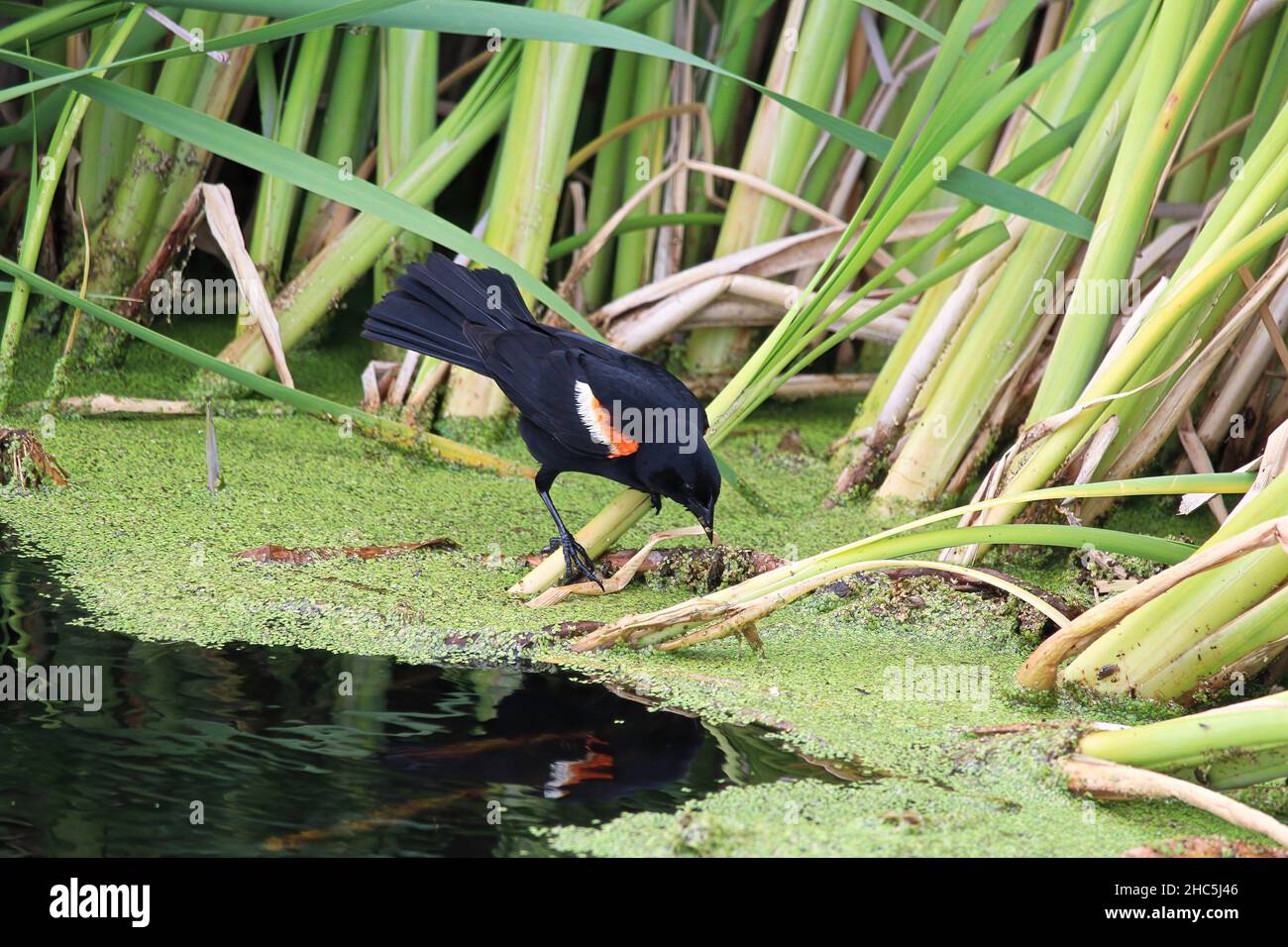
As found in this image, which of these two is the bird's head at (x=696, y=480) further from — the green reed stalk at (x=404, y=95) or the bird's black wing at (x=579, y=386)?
the green reed stalk at (x=404, y=95)

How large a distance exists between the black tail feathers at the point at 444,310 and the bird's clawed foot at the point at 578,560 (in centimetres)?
52

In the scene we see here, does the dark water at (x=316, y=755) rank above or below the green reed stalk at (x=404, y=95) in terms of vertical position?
below

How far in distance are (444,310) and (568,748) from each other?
4.31 ft

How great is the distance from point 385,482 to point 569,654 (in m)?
1.07

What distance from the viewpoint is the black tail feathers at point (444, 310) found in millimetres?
2977

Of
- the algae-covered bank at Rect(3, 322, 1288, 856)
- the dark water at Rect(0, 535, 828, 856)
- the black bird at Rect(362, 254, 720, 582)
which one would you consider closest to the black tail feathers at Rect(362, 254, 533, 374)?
the black bird at Rect(362, 254, 720, 582)

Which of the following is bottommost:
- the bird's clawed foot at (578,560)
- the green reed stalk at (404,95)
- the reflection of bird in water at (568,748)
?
the reflection of bird in water at (568,748)

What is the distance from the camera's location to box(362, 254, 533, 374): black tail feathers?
9.77ft

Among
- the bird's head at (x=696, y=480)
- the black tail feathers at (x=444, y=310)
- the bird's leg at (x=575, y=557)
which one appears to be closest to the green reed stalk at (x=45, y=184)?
the black tail feathers at (x=444, y=310)

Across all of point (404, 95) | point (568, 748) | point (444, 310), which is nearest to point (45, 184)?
point (444, 310)

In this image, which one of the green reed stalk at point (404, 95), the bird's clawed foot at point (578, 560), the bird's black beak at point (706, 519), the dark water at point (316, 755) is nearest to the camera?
the dark water at point (316, 755)

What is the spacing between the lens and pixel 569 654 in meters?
2.40

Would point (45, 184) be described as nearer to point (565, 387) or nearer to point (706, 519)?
point (565, 387)
